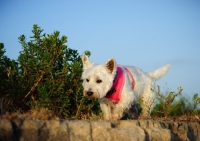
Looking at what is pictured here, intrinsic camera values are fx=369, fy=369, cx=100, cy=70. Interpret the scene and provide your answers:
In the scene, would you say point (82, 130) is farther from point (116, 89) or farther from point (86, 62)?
point (86, 62)

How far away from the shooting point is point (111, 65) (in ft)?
25.1

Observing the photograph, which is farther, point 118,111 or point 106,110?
point 106,110

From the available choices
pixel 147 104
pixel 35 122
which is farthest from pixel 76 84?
pixel 35 122

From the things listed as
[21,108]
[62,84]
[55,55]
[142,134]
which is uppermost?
[55,55]

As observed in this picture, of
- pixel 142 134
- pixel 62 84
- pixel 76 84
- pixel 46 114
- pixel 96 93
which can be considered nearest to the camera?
pixel 46 114

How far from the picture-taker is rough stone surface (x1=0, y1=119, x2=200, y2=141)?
14.1 feet

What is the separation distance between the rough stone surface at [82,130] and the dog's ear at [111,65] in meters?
1.53

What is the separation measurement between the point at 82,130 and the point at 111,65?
2.75 meters

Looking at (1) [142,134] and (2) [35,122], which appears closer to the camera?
(2) [35,122]

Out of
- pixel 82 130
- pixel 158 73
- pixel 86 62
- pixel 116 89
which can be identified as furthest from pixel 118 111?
pixel 82 130

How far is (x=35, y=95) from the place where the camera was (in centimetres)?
842

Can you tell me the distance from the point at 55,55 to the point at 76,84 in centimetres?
84

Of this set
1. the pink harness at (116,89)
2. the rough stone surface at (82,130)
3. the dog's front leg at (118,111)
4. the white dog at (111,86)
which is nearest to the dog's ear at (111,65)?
the white dog at (111,86)

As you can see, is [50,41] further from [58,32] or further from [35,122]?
[35,122]
